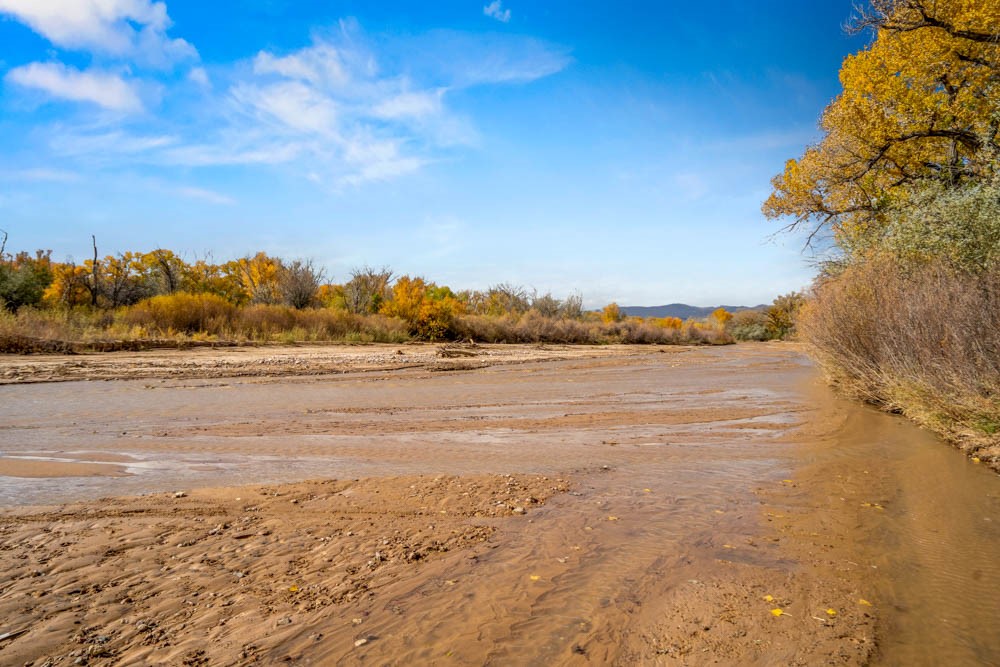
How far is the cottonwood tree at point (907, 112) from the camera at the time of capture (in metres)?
12.1

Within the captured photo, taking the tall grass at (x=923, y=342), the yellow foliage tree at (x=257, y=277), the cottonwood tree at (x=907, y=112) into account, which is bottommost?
the tall grass at (x=923, y=342)

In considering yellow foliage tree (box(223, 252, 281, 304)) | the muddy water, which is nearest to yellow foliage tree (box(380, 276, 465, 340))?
yellow foliage tree (box(223, 252, 281, 304))

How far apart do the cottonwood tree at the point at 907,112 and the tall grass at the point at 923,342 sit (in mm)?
3591

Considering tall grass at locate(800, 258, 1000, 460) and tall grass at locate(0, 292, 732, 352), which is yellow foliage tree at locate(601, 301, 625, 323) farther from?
tall grass at locate(800, 258, 1000, 460)

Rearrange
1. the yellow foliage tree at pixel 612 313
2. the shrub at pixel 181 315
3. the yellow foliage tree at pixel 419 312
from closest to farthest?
the shrub at pixel 181 315 → the yellow foliage tree at pixel 419 312 → the yellow foliage tree at pixel 612 313

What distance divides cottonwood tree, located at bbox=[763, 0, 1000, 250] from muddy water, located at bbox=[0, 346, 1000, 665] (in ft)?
27.2

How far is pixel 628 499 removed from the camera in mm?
4461

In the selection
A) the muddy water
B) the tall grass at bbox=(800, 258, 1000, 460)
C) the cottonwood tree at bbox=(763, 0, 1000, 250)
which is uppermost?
the cottonwood tree at bbox=(763, 0, 1000, 250)

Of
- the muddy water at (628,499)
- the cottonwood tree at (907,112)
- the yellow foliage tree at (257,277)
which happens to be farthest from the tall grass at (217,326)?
the cottonwood tree at (907,112)

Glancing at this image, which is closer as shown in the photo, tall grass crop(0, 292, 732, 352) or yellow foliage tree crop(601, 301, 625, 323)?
tall grass crop(0, 292, 732, 352)

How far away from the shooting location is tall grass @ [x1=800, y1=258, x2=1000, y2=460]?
617 centimetres

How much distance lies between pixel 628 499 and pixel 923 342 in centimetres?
587

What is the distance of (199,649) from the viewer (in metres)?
2.31

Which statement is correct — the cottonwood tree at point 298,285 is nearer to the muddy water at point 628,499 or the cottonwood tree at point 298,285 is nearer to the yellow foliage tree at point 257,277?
the yellow foliage tree at point 257,277
